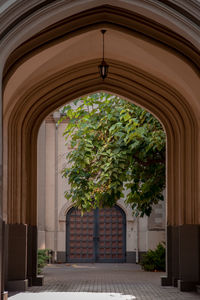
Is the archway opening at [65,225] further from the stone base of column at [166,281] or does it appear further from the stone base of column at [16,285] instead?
the stone base of column at [16,285]

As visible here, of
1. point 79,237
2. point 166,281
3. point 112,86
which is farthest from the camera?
point 79,237

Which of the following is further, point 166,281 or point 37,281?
point 166,281

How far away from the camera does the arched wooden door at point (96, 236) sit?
84.5 ft

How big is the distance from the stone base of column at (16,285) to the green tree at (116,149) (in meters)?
3.86

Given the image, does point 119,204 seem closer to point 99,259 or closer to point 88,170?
point 99,259

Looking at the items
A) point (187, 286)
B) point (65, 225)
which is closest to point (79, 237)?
point (65, 225)

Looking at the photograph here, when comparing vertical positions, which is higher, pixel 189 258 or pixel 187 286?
pixel 189 258

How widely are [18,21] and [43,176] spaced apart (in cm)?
1789

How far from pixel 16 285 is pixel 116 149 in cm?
458

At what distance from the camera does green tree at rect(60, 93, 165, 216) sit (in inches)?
628

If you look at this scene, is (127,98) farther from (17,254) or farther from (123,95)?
(17,254)

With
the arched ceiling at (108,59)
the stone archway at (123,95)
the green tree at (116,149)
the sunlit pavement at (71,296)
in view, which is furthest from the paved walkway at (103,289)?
the arched ceiling at (108,59)

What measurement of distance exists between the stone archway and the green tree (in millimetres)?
1042

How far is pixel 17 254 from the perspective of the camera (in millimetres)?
13570
